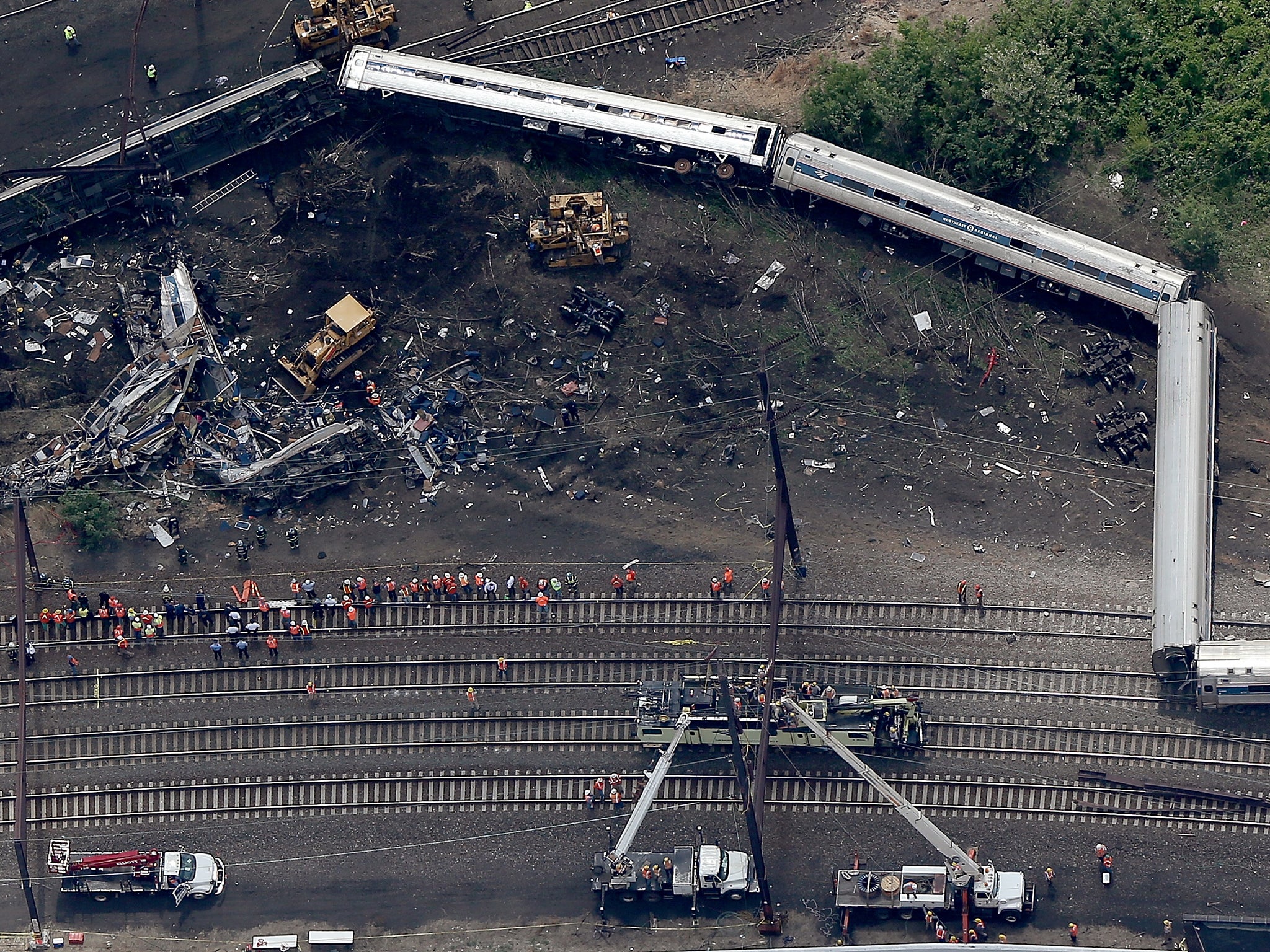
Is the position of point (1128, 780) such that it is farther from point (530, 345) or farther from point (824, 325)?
point (530, 345)

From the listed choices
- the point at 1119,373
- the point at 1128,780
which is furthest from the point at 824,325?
the point at 1128,780

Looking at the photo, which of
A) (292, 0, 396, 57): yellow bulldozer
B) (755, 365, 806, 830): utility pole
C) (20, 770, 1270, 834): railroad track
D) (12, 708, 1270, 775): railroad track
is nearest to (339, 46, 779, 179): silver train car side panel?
(292, 0, 396, 57): yellow bulldozer

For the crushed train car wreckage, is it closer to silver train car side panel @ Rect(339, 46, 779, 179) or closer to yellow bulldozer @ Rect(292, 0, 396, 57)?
silver train car side panel @ Rect(339, 46, 779, 179)

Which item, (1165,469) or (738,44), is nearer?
(1165,469)

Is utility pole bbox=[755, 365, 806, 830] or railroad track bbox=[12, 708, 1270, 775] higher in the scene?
utility pole bbox=[755, 365, 806, 830]

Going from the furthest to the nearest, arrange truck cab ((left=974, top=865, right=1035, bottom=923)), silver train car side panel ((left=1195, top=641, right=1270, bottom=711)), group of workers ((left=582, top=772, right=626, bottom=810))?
1. group of workers ((left=582, top=772, right=626, bottom=810))
2. truck cab ((left=974, top=865, right=1035, bottom=923))
3. silver train car side panel ((left=1195, top=641, right=1270, bottom=711))

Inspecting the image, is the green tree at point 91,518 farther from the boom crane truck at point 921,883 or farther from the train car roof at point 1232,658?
the train car roof at point 1232,658
